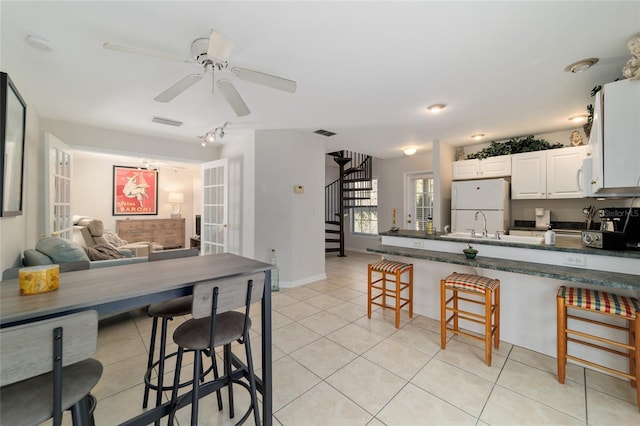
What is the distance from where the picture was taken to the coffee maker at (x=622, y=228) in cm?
199

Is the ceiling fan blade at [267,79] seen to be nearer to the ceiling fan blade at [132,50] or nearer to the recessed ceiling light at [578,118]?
the ceiling fan blade at [132,50]

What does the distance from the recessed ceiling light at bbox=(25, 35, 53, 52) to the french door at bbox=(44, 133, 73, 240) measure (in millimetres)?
1618

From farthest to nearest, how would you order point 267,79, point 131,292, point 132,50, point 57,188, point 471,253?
point 57,188
point 471,253
point 267,79
point 132,50
point 131,292

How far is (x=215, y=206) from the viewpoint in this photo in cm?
474

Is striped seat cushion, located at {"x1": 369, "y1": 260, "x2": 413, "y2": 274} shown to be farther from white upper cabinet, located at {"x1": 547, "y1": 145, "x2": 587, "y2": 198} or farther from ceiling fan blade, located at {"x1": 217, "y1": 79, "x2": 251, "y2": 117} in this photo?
white upper cabinet, located at {"x1": 547, "y1": 145, "x2": 587, "y2": 198}

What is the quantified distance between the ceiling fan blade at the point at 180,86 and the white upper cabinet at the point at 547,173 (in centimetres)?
476

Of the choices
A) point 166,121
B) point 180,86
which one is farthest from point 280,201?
point 180,86

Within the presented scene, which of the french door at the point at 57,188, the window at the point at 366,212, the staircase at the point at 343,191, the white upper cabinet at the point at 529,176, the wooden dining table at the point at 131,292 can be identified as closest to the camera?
the wooden dining table at the point at 131,292

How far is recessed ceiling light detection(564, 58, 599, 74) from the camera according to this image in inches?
83.0

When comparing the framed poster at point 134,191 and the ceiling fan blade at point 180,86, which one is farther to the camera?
the framed poster at point 134,191

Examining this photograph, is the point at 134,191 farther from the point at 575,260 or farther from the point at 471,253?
the point at 575,260

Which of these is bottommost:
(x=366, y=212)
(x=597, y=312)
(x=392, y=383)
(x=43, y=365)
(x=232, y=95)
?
(x=392, y=383)

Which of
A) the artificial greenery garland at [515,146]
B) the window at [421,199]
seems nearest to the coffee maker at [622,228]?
the artificial greenery garland at [515,146]

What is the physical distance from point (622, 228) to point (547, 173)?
2.12 meters
